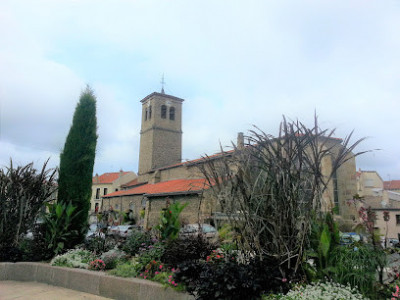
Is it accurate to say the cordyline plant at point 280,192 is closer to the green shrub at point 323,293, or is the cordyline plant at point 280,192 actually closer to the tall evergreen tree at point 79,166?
the green shrub at point 323,293

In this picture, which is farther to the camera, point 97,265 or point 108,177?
point 108,177

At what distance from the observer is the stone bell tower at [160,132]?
3734cm

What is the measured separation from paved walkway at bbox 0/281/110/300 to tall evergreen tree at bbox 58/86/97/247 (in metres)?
1.69

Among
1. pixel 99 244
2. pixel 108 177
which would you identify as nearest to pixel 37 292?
pixel 99 244

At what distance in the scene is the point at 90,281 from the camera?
17.0ft

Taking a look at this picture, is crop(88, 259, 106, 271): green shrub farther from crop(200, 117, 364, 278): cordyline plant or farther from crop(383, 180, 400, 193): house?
crop(383, 180, 400, 193): house

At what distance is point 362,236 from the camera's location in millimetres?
4344

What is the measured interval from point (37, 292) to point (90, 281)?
101cm

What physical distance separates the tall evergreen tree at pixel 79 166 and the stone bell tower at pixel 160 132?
28245 mm

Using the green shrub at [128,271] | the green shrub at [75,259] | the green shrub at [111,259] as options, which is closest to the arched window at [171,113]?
the green shrub at [75,259]

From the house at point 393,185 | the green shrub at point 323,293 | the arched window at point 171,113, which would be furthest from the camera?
the house at point 393,185

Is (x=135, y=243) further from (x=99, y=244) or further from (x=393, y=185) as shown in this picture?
(x=393, y=185)

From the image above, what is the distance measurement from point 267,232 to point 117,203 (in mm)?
29439

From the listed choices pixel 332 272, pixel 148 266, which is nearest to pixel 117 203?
pixel 148 266
